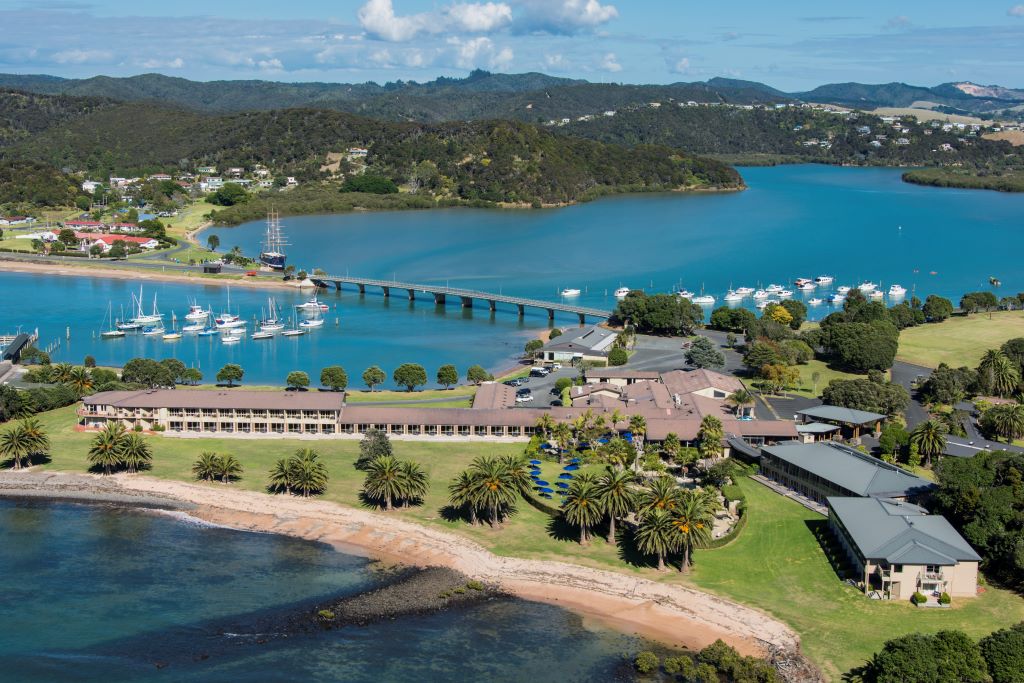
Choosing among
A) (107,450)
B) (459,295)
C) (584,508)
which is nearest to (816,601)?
(584,508)

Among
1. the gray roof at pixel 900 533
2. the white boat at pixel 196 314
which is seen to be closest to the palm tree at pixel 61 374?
the white boat at pixel 196 314

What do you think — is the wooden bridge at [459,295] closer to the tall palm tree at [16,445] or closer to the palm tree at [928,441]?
the palm tree at [928,441]

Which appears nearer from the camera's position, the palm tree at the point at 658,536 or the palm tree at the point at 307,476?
the palm tree at the point at 658,536

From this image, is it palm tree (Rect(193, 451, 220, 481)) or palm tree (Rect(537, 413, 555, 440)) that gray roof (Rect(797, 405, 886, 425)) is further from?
palm tree (Rect(193, 451, 220, 481))

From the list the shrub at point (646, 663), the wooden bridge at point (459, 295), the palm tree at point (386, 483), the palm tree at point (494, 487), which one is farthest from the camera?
the wooden bridge at point (459, 295)

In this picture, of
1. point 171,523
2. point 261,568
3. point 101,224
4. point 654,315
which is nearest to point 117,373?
point 171,523

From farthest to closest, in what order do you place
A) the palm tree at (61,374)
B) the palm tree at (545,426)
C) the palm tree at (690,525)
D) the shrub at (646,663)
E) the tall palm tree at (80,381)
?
the palm tree at (61,374) < the tall palm tree at (80,381) < the palm tree at (545,426) < the palm tree at (690,525) < the shrub at (646,663)

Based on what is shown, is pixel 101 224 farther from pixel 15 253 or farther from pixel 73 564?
pixel 73 564

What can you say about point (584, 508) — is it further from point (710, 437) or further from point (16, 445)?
point (16, 445)
